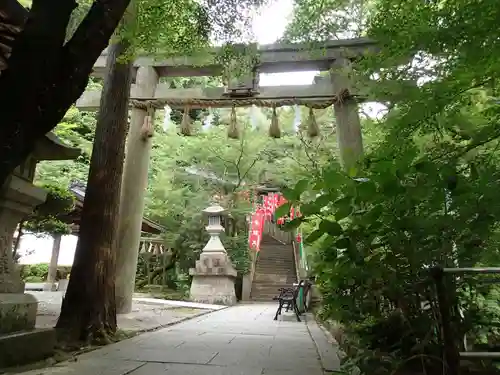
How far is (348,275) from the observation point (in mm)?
2084

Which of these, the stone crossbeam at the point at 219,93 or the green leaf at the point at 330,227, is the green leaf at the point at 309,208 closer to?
the green leaf at the point at 330,227

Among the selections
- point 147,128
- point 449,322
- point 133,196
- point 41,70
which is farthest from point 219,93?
point 449,322

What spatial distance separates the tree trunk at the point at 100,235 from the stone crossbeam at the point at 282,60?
→ 240cm

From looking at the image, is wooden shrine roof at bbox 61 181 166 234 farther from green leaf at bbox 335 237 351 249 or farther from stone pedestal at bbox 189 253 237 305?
green leaf at bbox 335 237 351 249

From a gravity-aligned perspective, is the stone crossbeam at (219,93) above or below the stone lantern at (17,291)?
above

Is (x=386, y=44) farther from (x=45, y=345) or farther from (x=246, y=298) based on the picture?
(x=246, y=298)

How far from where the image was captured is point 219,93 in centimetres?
853

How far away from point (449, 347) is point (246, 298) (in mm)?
15220

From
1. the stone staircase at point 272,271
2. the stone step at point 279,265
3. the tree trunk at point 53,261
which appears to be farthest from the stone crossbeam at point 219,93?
the stone step at point 279,265

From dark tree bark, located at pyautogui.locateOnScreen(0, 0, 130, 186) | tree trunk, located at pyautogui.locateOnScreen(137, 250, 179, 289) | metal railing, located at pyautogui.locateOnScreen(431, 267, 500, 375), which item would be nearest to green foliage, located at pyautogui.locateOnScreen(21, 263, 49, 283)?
tree trunk, located at pyautogui.locateOnScreen(137, 250, 179, 289)

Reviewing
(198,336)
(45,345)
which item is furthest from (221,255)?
(45,345)

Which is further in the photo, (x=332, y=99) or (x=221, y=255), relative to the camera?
(x=221, y=255)

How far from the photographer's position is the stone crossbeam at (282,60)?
25.3 feet

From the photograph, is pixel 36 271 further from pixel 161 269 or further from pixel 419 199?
pixel 419 199
